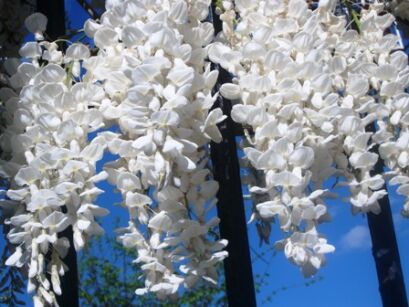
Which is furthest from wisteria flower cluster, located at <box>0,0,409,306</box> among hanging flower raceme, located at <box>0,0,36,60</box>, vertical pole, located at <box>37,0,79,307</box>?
hanging flower raceme, located at <box>0,0,36,60</box>

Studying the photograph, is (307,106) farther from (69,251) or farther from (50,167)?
(69,251)

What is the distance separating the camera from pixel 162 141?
2.81 ft

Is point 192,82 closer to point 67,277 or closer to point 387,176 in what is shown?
point 387,176

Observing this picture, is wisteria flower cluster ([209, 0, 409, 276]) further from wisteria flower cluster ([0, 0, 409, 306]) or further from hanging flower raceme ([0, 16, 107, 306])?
hanging flower raceme ([0, 16, 107, 306])

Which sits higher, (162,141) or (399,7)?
(399,7)

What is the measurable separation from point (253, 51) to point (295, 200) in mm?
245

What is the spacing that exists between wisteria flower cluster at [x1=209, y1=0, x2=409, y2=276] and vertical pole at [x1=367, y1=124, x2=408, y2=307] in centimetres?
30

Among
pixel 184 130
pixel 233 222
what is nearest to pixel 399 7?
pixel 233 222

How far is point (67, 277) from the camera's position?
115 centimetres

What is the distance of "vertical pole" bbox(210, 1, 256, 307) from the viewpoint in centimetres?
106

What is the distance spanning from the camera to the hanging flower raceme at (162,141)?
34.6 inches

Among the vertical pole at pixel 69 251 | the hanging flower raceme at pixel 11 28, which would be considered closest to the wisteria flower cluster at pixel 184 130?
the vertical pole at pixel 69 251

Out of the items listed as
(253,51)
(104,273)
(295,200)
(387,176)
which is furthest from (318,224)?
(104,273)

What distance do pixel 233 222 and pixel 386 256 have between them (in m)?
0.52
